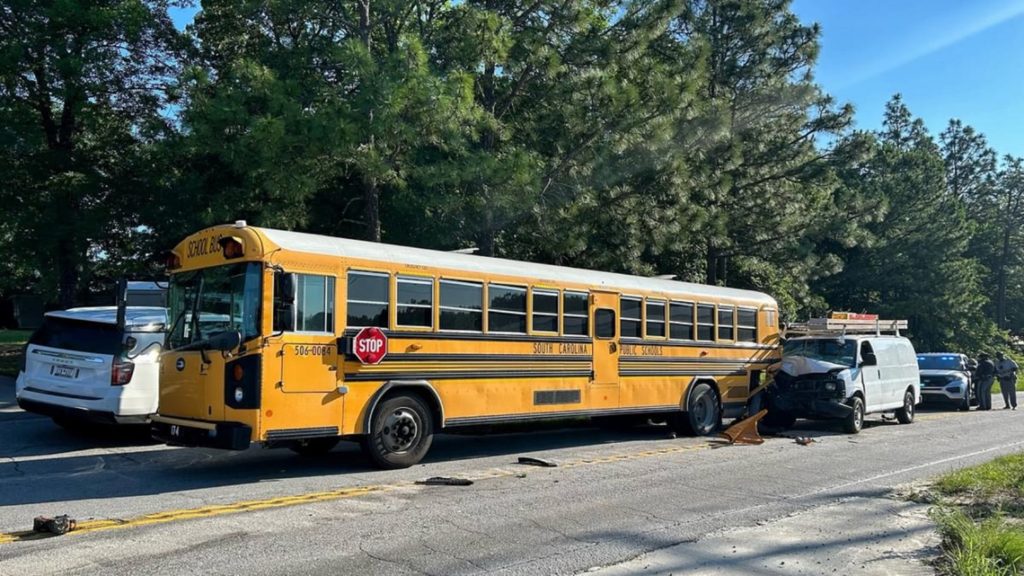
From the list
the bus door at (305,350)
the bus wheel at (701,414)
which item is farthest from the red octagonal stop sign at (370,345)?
the bus wheel at (701,414)

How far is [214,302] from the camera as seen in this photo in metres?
9.48

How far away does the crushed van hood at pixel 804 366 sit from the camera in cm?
1608

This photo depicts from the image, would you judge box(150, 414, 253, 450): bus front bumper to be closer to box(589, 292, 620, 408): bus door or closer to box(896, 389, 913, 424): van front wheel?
box(589, 292, 620, 408): bus door

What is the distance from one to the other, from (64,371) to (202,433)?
3.54 m

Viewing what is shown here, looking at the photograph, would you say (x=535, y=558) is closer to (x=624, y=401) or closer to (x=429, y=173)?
(x=624, y=401)

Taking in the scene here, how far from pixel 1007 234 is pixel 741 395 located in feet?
160

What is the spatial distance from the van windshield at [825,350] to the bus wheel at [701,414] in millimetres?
2612

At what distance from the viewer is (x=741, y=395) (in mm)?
16188

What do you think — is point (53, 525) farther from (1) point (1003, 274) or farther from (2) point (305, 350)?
(1) point (1003, 274)

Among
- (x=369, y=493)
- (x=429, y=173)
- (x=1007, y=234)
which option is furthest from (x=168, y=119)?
(x=1007, y=234)

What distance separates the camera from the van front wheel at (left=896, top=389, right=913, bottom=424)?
18.5 metres

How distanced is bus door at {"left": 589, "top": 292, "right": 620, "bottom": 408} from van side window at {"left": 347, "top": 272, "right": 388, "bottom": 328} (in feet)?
13.4

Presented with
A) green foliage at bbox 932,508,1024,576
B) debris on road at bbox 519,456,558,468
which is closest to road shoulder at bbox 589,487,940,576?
green foliage at bbox 932,508,1024,576

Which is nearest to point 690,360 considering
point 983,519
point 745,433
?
point 745,433
